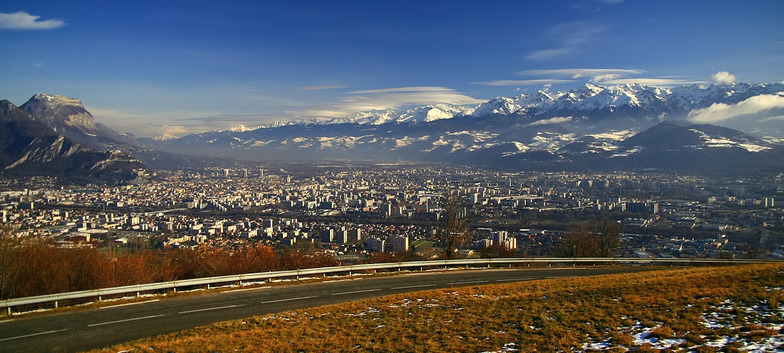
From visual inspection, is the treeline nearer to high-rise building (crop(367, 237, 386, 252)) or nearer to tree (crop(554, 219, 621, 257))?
high-rise building (crop(367, 237, 386, 252))

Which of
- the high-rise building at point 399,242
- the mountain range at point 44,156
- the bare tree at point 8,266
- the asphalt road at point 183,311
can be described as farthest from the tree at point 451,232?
the mountain range at point 44,156

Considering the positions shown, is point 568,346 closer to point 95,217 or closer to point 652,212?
point 95,217

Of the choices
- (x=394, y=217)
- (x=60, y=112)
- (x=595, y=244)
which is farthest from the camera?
(x=60, y=112)

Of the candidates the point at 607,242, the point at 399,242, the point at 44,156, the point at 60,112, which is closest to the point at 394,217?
the point at 399,242

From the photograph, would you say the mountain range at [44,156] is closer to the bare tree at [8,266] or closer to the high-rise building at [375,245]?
the high-rise building at [375,245]

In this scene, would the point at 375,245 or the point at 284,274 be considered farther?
the point at 375,245

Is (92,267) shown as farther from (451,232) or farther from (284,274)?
(451,232)
